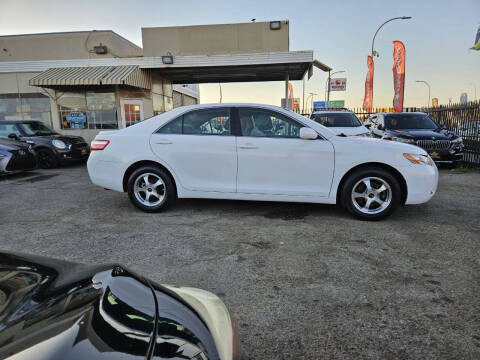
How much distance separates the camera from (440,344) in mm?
2070

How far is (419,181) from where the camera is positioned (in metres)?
Result: 4.39

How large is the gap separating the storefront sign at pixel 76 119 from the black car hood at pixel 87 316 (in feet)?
48.7

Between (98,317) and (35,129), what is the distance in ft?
40.4

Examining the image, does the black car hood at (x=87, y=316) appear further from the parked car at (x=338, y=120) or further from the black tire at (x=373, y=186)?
the parked car at (x=338, y=120)

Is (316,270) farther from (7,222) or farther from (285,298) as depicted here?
(7,222)

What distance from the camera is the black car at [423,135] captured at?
Result: 9352mm

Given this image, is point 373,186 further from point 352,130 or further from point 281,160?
point 352,130

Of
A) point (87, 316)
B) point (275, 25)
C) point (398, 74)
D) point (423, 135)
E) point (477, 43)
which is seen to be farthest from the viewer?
point (398, 74)

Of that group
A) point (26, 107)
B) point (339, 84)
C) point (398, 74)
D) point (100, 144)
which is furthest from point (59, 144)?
point (339, 84)

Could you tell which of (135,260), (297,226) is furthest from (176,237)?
(297,226)

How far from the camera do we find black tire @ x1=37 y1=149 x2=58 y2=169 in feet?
34.4

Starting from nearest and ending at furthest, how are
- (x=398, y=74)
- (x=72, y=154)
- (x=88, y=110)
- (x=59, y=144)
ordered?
(x=59, y=144), (x=72, y=154), (x=88, y=110), (x=398, y=74)

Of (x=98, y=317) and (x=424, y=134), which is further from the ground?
(x=424, y=134)

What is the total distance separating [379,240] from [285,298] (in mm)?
1808
